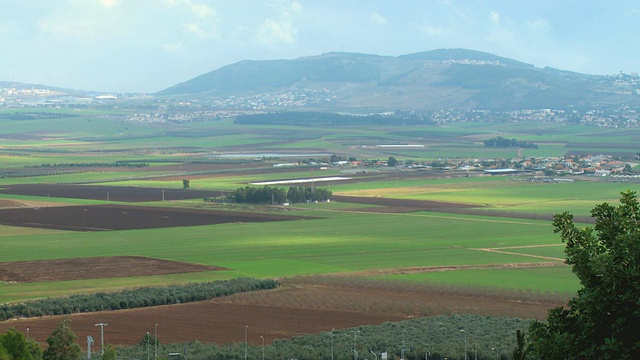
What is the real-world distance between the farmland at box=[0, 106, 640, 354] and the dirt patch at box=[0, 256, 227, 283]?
119mm

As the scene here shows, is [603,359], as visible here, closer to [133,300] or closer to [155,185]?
[133,300]

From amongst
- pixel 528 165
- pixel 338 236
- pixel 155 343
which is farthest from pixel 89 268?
pixel 528 165

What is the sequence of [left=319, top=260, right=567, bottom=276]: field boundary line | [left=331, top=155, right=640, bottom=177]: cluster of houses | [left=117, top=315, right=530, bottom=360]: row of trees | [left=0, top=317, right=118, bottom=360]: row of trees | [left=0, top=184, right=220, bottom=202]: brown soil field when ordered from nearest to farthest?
[left=0, top=317, right=118, bottom=360]: row of trees < [left=117, top=315, right=530, bottom=360]: row of trees < [left=319, top=260, right=567, bottom=276]: field boundary line < [left=0, top=184, right=220, bottom=202]: brown soil field < [left=331, top=155, right=640, bottom=177]: cluster of houses

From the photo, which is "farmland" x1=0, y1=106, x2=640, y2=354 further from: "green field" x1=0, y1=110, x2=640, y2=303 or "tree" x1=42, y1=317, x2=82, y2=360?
"tree" x1=42, y1=317, x2=82, y2=360

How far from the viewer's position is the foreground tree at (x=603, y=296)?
44.0ft

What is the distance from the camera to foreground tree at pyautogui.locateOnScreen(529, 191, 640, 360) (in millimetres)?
13414

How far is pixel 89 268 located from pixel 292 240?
1410 cm

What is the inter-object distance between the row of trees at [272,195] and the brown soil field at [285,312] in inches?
1471

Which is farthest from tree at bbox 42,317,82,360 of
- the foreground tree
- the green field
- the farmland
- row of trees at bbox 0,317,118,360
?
the foreground tree

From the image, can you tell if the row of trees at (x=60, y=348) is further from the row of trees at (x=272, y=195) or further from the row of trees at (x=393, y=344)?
the row of trees at (x=272, y=195)

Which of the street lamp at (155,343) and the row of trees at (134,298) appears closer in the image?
the street lamp at (155,343)

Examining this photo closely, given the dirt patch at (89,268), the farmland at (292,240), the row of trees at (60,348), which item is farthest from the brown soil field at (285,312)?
the dirt patch at (89,268)

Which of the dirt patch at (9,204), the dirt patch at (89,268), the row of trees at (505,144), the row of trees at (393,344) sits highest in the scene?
the row of trees at (505,144)

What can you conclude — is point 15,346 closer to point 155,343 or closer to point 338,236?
point 155,343
